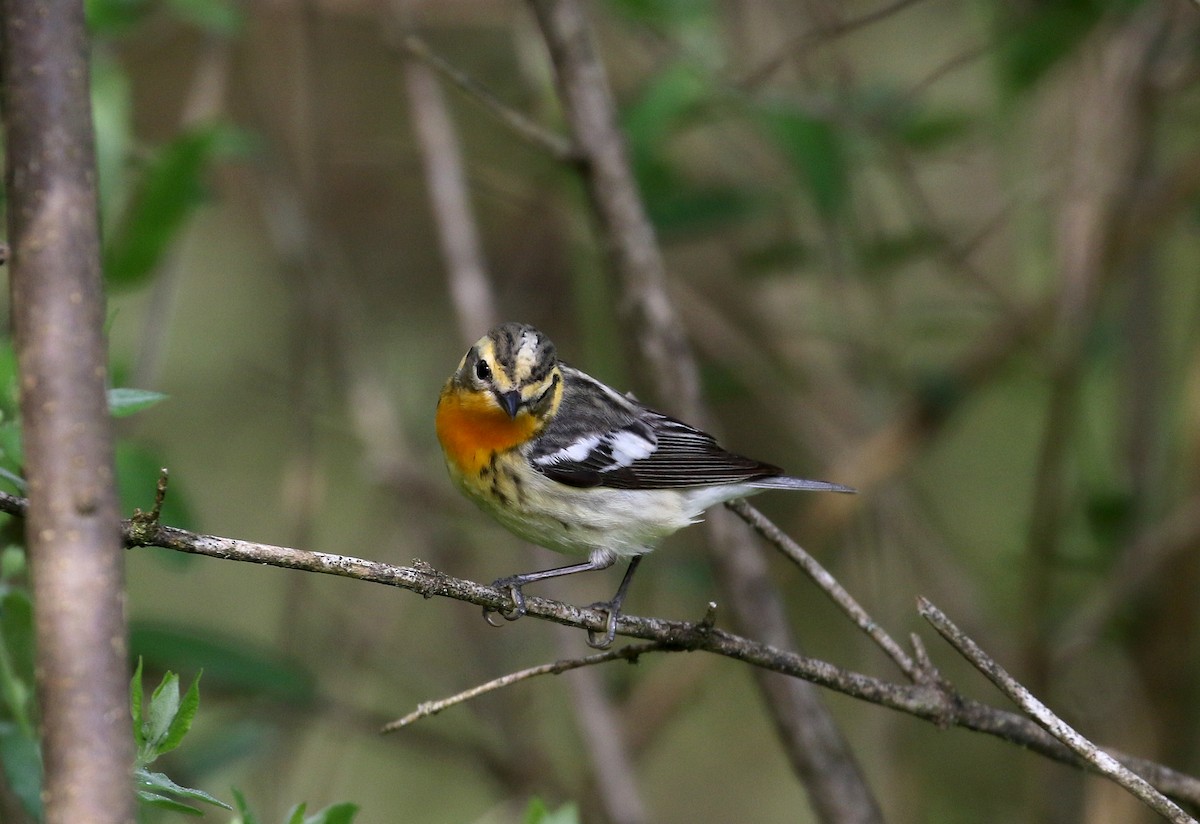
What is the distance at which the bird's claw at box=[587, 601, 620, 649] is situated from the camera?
238cm

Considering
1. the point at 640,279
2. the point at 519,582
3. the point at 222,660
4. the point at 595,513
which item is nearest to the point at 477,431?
the point at 595,513

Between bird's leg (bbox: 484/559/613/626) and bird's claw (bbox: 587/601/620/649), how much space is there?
164 mm

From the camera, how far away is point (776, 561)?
580 cm

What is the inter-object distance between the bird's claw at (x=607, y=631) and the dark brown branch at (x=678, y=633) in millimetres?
21

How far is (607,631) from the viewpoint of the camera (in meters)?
2.47

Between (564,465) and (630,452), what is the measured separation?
267 millimetres

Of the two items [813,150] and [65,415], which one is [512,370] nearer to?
[813,150]

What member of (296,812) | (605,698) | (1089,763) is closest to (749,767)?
(605,698)

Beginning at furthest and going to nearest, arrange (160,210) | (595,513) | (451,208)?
(451,208), (595,513), (160,210)

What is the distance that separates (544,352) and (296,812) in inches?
75.0

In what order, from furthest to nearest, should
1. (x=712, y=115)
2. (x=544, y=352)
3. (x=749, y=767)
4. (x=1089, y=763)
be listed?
(x=749, y=767), (x=712, y=115), (x=544, y=352), (x=1089, y=763)

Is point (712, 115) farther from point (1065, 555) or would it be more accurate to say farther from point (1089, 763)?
point (1089, 763)

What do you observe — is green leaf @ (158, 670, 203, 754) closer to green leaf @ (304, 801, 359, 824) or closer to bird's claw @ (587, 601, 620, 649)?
green leaf @ (304, 801, 359, 824)

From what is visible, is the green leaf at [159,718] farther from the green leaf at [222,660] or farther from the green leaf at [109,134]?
the green leaf at [222,660]
